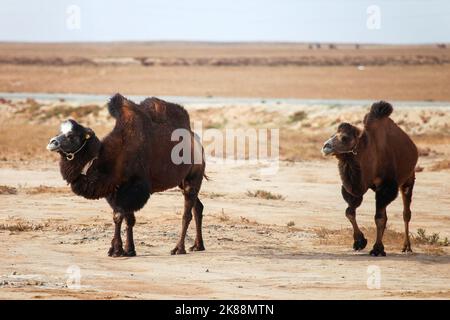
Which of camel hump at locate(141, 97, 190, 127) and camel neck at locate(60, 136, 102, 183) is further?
camel hump at locate(141, 97, 190, 127)

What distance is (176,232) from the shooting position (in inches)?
736

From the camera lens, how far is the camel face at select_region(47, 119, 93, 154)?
15.1 metres

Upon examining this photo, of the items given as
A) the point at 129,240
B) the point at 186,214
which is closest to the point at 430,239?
the point at 186,214

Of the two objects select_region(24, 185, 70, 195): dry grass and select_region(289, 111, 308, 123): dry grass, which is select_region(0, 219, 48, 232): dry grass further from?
select_region(289, 111, 308, 123): dry grass

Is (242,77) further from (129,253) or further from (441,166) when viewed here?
(129,253)

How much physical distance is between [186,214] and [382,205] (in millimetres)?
3070

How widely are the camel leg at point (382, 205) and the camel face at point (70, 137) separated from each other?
4701 millimetres

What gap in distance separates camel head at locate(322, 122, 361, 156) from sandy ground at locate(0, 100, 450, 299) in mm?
1626

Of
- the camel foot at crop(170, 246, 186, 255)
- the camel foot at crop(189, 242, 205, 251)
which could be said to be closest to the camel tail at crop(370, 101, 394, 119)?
the camel foot at crop(189, 242, 205, 251)

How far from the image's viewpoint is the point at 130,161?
1614cm

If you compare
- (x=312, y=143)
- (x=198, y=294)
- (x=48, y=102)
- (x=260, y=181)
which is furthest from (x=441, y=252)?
(x=48, y=102)

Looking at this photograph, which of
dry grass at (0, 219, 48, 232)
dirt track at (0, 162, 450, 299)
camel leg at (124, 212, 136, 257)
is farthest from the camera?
dry grass at (0, 219, 48, 232)

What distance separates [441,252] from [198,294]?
5789 millimetres
